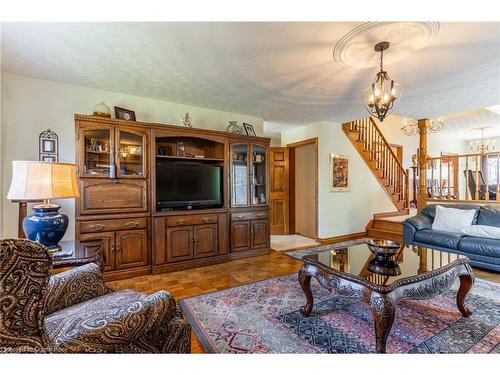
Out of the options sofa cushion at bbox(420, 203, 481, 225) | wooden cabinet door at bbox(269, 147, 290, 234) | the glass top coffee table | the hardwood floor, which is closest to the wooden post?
sofa cushion at bbox(420, 203, 481, 225)

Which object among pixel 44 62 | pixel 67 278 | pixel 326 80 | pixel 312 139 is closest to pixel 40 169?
pixel 67 278

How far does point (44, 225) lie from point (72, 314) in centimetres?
107

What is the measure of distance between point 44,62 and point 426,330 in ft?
14.0

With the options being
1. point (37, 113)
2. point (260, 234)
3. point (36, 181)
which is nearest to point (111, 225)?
point (36, 181)

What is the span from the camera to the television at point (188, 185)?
131 inches

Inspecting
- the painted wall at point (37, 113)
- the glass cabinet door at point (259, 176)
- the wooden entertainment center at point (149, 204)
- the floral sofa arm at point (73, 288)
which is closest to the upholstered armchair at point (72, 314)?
the floral sofa arm at point (73, 288)

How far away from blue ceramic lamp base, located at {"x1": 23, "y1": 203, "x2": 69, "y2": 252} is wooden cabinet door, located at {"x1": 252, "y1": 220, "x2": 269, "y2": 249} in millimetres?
2637

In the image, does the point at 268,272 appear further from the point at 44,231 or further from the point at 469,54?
the point at 469,54

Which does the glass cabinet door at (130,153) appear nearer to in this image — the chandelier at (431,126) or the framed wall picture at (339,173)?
the framed wall picture at (339,173)

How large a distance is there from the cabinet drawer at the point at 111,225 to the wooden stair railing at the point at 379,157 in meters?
4.40

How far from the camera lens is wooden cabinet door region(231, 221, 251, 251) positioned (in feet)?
12.4

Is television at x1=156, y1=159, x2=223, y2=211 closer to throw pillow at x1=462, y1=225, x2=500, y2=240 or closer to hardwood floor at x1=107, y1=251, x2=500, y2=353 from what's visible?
hardwood floor at x1=107, y1=251, x2=500, y2=353

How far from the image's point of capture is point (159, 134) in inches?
127
